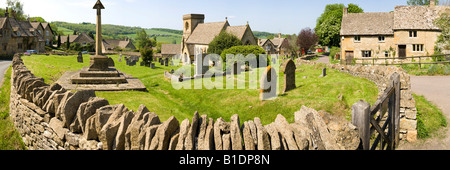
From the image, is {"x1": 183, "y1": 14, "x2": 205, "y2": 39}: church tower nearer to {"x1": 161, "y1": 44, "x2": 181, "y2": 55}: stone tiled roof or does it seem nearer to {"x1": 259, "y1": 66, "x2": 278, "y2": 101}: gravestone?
{"x1": 161, "y1": 44, "x2": 181, "y2": 55}: stone tiled roof

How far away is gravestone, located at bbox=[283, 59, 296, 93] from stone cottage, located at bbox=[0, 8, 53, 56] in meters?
59.0

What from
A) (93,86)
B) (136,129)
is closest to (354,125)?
(136,129)

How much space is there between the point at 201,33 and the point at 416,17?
133ft

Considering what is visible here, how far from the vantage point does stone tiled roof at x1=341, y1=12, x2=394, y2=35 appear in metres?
43.3

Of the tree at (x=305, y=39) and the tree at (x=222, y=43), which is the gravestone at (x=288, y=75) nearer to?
the tree at (x=222, y=43)

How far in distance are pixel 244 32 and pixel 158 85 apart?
35.6 metres

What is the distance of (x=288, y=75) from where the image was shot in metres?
19.1

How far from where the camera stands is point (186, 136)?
482 centimetres

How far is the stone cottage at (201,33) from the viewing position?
Result: 61.3m

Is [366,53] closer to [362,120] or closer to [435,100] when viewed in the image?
[435,100]

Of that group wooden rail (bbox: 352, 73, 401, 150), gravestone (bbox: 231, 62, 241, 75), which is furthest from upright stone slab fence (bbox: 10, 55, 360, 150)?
gravestone (bbox: 231, 62, 241, 75)

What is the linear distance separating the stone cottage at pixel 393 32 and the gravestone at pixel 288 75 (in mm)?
28604

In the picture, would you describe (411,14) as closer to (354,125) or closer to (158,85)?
(158,85)

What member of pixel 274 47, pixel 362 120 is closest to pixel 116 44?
pixel 274 47
